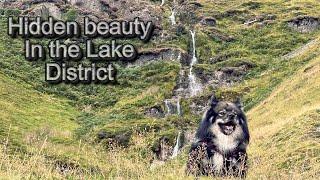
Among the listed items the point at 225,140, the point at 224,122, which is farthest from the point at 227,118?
the point at 225,140

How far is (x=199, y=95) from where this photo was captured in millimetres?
88375

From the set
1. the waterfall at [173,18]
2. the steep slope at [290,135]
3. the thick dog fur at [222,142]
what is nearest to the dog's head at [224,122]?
the thick dog fur at [222,142]

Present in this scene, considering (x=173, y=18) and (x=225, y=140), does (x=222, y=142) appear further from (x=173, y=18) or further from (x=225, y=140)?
(x=173, y=18)

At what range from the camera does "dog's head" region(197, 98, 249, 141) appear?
14523mm

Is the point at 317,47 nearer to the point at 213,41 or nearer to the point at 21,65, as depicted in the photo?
the point at 213,41

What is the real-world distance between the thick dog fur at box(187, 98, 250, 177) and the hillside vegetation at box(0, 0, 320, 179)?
21.9 feet

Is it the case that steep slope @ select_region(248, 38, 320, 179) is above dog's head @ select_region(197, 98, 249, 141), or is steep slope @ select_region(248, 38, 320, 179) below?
below

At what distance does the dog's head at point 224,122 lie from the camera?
572 inches

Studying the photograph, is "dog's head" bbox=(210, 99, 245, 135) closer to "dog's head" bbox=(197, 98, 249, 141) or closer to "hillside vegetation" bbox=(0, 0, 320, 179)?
"dog's head" bbox=(197, 98, 249, 141)

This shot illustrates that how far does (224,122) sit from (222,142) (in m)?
0.53

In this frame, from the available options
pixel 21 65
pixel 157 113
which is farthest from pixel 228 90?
pixel 21 65

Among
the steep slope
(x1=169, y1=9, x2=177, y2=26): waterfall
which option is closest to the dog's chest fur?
the steep slope

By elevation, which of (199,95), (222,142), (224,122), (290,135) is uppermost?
(224,122)

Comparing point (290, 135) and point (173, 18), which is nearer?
point (290, 135)
